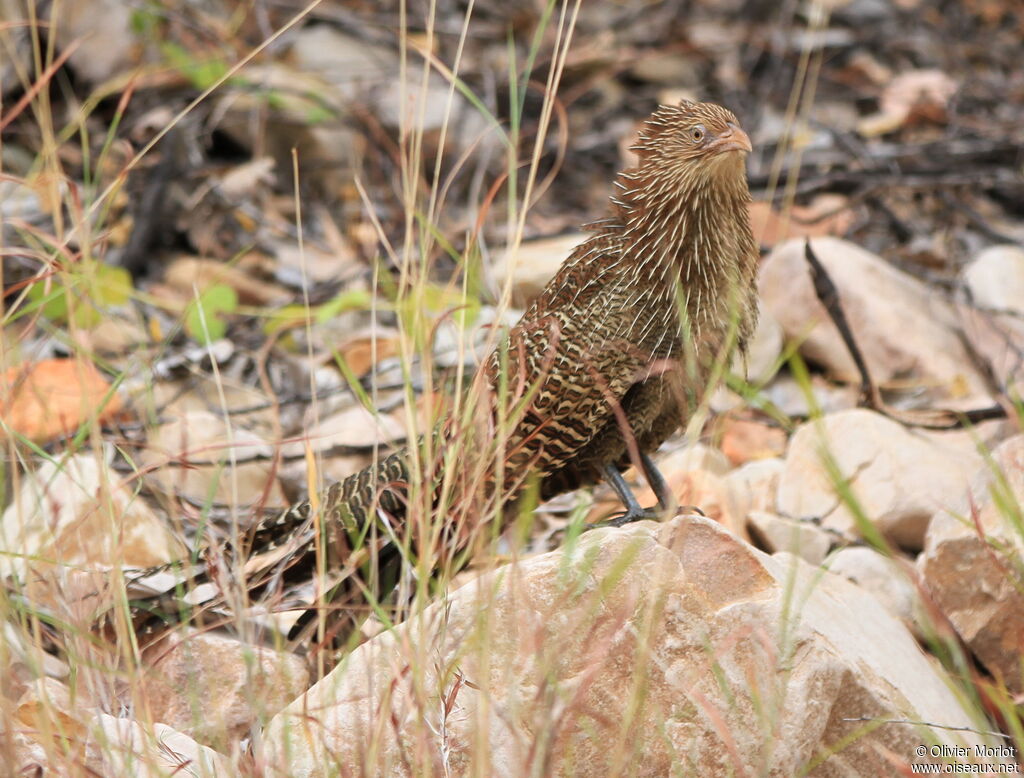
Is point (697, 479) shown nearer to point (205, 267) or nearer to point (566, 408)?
point (566, 408)

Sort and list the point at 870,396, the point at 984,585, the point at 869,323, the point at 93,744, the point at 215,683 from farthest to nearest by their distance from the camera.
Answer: the point at 869,323 → the point at 870,396 → the point at 984,585 → the point at 215,683 → the point at 93,744

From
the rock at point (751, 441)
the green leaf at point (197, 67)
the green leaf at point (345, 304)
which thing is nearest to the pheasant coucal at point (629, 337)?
the rock at point (751, 441)

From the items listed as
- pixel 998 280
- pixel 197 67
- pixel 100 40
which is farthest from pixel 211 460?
pixel 998 280

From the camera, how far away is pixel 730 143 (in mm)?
3684

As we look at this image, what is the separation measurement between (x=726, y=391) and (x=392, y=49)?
325cm

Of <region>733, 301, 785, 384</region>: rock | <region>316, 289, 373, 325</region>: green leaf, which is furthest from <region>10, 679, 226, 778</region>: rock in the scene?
<region>733, 301, 785, 384</region>: rock

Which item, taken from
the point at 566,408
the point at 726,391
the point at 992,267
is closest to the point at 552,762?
the point at 566,408

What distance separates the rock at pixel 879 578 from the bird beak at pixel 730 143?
1187mm

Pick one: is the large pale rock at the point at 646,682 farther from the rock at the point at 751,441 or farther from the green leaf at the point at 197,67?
the green leaf at the point at 197,67

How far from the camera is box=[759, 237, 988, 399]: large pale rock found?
5281 millimetres

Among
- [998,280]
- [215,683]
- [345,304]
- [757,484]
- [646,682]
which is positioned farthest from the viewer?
[998,280]

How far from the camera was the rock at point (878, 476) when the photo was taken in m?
3.93

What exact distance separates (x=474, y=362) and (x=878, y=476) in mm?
1339

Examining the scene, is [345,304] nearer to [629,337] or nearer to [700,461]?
[700,461]
